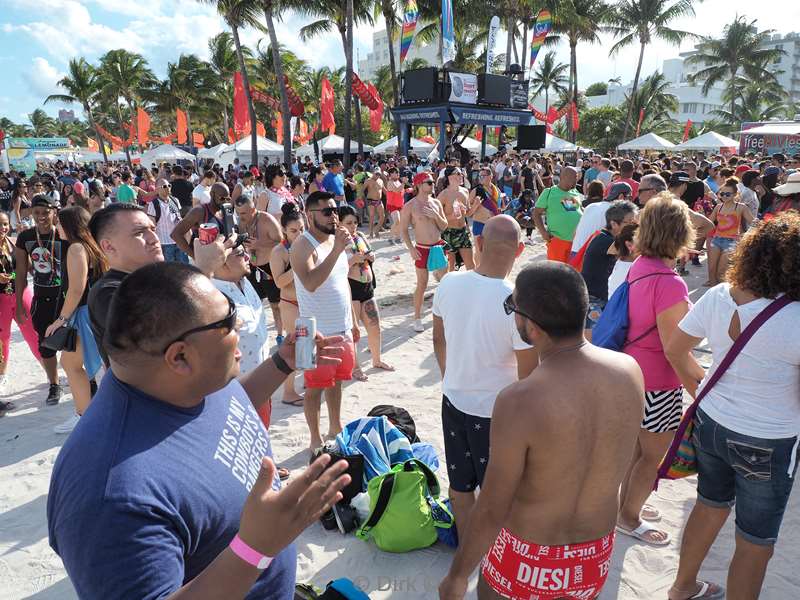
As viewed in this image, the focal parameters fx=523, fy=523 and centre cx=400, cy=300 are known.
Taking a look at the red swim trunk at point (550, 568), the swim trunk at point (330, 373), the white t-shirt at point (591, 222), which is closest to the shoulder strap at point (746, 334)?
the red swim trunk at point (550, 568)

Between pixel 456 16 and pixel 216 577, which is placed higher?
pixel 456 16

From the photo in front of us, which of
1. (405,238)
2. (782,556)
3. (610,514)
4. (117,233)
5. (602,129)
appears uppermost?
(602,129)

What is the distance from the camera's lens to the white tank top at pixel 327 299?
12.2ft

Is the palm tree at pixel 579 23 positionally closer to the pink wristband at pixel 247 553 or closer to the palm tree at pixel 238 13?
the palm tree at pixel 238 13

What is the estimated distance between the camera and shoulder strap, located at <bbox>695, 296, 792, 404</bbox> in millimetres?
1983

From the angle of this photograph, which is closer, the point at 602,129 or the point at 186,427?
the point at 186,427

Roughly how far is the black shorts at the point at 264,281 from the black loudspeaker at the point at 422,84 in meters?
16.7

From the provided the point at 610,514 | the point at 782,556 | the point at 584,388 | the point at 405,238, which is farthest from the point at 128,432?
the point at 405,238

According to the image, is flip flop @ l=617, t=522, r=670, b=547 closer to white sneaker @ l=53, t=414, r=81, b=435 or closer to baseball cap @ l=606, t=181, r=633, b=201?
baseball cap @ l=606, t=181, r=633, b=201

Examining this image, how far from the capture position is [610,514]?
1.79 metres

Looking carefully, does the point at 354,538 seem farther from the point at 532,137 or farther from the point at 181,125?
the point at 181,125

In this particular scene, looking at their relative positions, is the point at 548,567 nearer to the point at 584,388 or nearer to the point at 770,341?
the point at 584,388

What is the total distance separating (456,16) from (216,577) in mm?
30864

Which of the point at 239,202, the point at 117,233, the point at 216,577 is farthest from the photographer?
the point at 239,202
